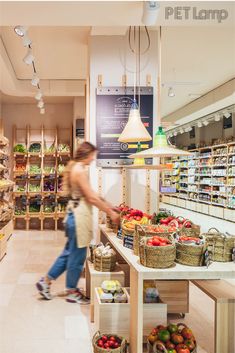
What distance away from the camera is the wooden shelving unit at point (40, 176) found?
29.9ft

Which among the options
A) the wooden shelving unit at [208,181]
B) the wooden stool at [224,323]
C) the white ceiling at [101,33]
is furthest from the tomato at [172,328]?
the wooden shelving unit at [208,181]

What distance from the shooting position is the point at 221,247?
2566mm

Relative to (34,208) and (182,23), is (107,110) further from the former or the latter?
(34,208)

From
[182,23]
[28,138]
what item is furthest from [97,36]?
[28,138]

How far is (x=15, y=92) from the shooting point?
7746 mm

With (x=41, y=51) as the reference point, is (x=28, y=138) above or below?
below

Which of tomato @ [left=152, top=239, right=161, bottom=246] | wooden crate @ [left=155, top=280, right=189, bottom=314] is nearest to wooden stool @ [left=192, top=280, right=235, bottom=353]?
tomato @ [left=152, top=239, right=161, bottom=246]

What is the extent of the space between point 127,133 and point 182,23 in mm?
1219

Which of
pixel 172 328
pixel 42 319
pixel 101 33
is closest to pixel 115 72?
pixel 101 33

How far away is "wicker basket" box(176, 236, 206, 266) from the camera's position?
2426 millimetres

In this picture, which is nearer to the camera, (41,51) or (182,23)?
(182,23)

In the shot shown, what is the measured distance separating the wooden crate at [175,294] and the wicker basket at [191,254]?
1.23 meters

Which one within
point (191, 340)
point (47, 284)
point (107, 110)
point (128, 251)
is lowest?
point (191, 340)

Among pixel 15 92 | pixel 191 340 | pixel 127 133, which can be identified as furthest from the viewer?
pixel 15 92
